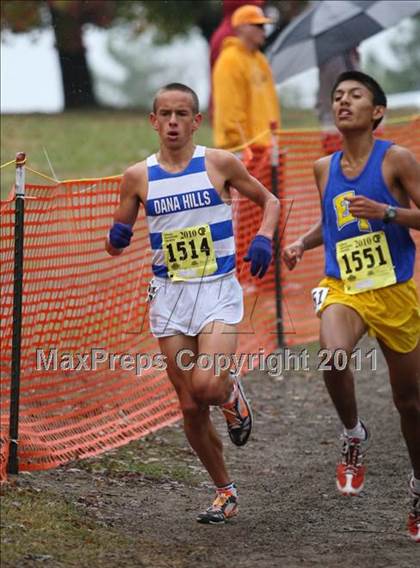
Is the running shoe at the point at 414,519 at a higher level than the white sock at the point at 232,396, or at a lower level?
lower

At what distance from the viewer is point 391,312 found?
6270 mm

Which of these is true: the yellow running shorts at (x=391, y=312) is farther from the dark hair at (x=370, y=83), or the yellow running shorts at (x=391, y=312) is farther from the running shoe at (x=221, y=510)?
the running shoe at (x=221, y=510)

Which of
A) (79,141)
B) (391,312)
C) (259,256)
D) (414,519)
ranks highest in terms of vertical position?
(79,141)

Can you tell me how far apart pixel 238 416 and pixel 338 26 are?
5.62 meters

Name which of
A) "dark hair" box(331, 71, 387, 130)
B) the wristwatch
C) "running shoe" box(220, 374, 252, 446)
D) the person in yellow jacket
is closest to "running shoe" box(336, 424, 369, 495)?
"running shoe" box(220, 374, 252, 446)

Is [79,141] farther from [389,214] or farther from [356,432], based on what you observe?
[389,214]

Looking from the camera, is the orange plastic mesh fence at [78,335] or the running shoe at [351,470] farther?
the orange plastic mesh fence at [78,335]

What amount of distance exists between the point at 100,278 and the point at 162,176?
249 cm

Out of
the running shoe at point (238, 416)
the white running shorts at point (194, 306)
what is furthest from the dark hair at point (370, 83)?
the running shoe at point (238, 416)

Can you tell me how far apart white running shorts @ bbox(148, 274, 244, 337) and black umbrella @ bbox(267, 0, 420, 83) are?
216 inches

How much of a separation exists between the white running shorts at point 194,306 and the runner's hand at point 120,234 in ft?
0.94

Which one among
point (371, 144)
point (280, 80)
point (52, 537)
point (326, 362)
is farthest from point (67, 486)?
point (280, 80)

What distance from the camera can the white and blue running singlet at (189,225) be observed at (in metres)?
6.34

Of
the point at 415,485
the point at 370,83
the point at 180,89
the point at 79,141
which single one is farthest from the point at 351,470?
the point at 79,141
